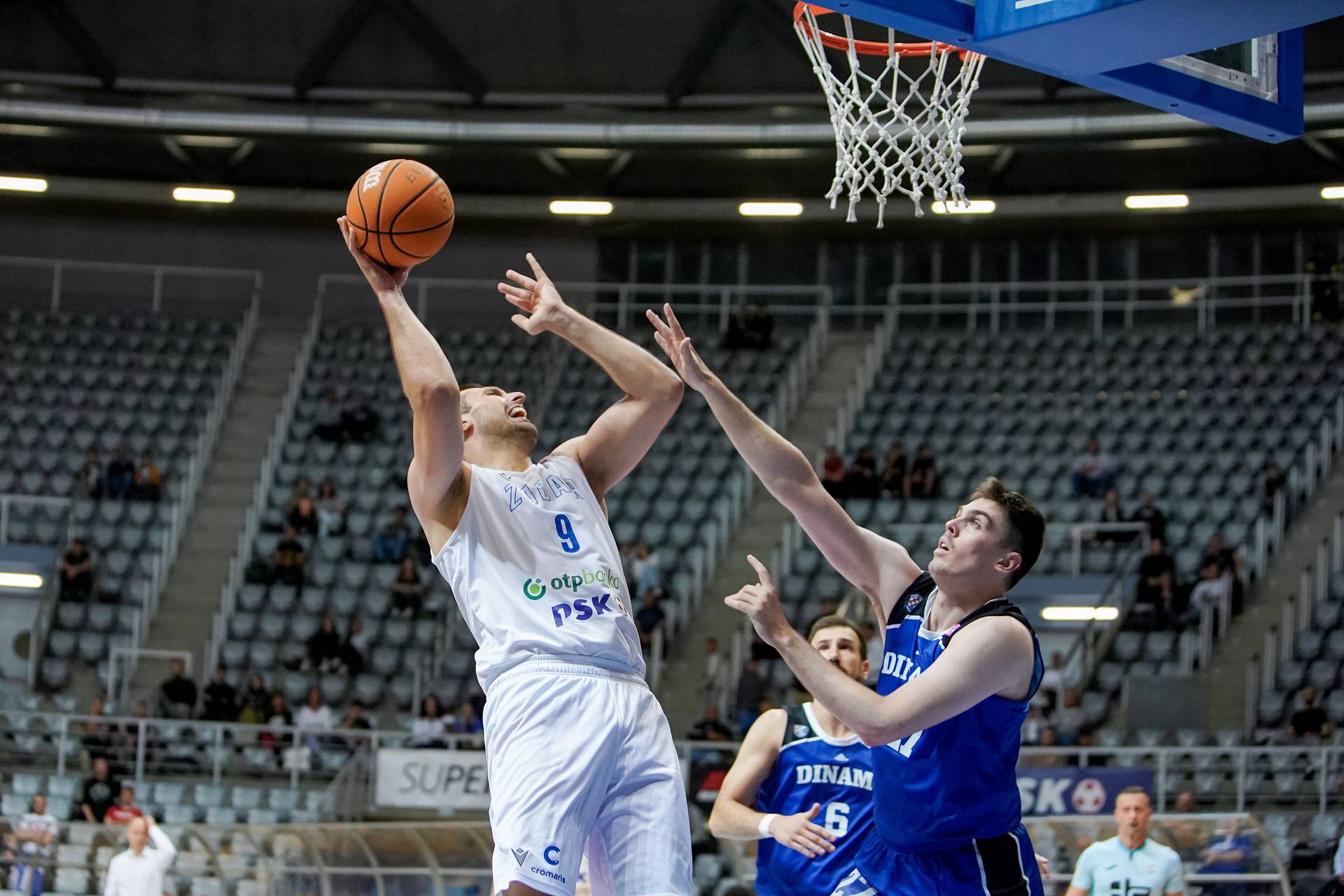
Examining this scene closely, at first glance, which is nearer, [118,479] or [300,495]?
[300,495]

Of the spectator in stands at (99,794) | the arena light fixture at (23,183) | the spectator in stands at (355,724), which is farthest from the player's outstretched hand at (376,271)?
the arena light fixture at (23,183)

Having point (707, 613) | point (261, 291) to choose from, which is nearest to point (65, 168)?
point (261, 291)

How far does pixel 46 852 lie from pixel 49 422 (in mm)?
10156

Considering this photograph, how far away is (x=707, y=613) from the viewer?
60.2ft

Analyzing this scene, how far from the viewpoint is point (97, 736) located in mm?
15508

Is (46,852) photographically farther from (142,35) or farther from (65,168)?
(65,168)

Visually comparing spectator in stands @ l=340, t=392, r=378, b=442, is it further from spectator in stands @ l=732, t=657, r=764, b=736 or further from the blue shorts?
the blue shorts

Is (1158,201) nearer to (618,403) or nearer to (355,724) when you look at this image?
(355,724)

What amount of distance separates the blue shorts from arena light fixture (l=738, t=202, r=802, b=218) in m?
19.5

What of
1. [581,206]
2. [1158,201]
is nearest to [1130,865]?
[1158,201]

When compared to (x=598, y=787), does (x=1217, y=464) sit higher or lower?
higher

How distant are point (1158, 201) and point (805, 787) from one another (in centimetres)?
1870

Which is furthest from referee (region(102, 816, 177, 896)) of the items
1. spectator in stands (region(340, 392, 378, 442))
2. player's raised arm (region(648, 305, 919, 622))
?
spectator in stands (region(340, 392, 378, 442))

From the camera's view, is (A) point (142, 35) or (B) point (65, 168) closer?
(A) point (142, 35)
